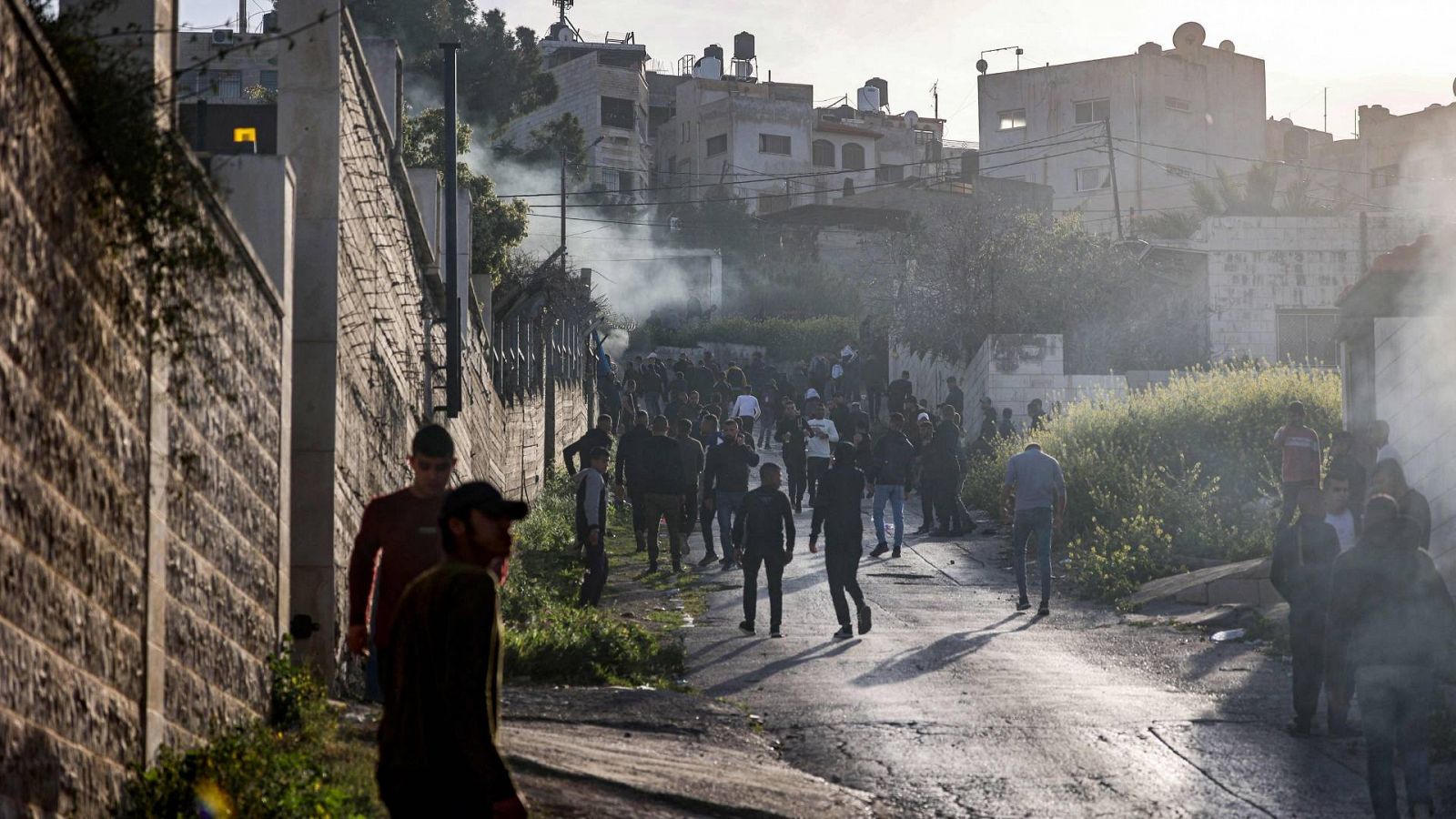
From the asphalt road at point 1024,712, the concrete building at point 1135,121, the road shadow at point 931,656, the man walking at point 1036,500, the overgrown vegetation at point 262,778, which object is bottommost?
the asphalt road at point 1024,712

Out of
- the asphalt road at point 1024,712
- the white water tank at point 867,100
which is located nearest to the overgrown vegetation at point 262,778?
the asphalt road at point 1024,712

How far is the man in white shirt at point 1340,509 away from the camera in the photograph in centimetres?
1073

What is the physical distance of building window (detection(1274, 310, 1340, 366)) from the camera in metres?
39.0

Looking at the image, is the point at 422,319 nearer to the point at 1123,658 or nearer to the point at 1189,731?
the point at 1123,658

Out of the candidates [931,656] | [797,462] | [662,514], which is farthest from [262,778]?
[797,462]

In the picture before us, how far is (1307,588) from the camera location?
33.1ft

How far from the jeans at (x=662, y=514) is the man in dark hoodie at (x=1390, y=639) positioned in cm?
1051

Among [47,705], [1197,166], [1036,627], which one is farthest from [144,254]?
[1197,166]

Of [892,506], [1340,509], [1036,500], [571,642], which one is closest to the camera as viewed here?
[1340,509]

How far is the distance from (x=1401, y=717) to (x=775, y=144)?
70.3 m

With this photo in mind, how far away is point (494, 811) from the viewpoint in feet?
14.0

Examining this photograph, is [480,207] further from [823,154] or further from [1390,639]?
[823,154]

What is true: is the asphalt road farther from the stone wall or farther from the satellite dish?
the satellite dish

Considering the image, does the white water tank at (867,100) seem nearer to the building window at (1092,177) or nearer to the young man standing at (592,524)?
the building window at (1092,177)
